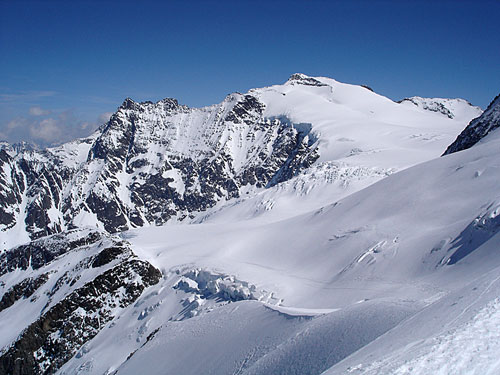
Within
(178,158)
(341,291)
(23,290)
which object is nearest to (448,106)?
(178,158)

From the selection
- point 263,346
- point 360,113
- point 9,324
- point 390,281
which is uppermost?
point 360,113

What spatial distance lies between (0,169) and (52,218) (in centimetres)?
4306

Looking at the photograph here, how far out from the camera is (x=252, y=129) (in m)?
155

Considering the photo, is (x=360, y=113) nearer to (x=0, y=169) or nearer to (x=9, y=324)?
(x=9, y=324)

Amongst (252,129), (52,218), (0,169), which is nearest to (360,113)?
(252,129)

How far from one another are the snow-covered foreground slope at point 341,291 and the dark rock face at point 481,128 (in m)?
12.7

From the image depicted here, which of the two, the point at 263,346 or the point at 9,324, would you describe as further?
the point at 9,324

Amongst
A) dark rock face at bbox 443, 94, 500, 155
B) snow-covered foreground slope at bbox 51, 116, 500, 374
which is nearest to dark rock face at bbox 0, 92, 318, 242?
dark rock face at bbox 443, 94, 500, 155

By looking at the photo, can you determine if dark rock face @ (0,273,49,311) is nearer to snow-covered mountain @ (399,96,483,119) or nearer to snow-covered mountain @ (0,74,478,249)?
snow-covered mountain @ (0,74,478,249)

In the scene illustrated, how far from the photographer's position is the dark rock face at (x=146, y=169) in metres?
157

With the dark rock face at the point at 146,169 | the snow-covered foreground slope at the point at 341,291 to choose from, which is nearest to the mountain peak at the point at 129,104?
the dark rock face at the point at 146,169

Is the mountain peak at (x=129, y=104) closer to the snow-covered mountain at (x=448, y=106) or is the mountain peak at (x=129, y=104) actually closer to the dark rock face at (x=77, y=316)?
the snow-covered mountain at (x=448, y=106)

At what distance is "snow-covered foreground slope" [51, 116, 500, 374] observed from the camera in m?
7.52

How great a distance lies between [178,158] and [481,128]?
145 metres
